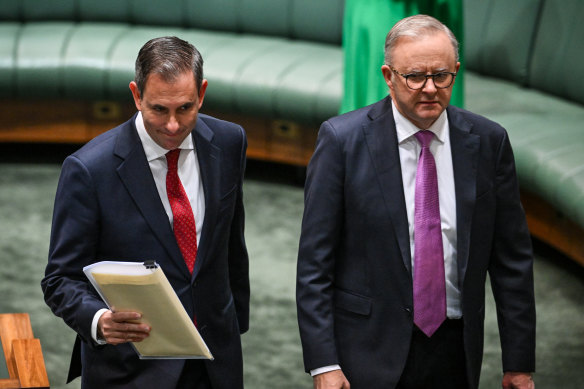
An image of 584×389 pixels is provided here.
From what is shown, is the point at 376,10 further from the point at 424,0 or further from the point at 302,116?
the point at 302,116

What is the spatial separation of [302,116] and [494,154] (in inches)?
125

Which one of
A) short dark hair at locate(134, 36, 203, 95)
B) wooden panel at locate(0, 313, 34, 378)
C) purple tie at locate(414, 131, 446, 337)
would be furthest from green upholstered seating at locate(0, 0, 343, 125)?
short dark hair at locate(134, 36, 203, 95)

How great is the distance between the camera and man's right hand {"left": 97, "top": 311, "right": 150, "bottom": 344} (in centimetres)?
191

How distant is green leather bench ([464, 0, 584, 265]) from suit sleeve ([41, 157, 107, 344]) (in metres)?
2.62

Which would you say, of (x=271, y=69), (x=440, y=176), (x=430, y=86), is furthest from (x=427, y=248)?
(x=271, y=69)

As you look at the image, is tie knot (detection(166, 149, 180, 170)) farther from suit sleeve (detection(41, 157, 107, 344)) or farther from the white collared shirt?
the white collared shirt

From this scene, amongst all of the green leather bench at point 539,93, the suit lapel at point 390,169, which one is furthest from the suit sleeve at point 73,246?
the green leather bench at point 539,93

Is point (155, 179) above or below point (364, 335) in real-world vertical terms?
above

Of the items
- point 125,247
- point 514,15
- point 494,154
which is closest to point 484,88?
point 514,15

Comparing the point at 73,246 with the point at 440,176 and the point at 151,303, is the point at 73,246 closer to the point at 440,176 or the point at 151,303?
the point at 151,303

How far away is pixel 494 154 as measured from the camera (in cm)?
214

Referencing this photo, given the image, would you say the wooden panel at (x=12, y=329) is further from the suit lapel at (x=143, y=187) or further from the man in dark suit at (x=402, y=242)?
the man in dark suit at (x=402, y=242)

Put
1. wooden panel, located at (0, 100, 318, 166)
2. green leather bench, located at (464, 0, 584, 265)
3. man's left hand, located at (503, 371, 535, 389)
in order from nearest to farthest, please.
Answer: man's left hand, located at (503, 371, 535, 389) < green leather bench, located at (464, 0, 584, 265) < wooden panel, located at (0, 100, 318, 166)

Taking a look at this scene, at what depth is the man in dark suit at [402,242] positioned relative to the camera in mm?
2080
